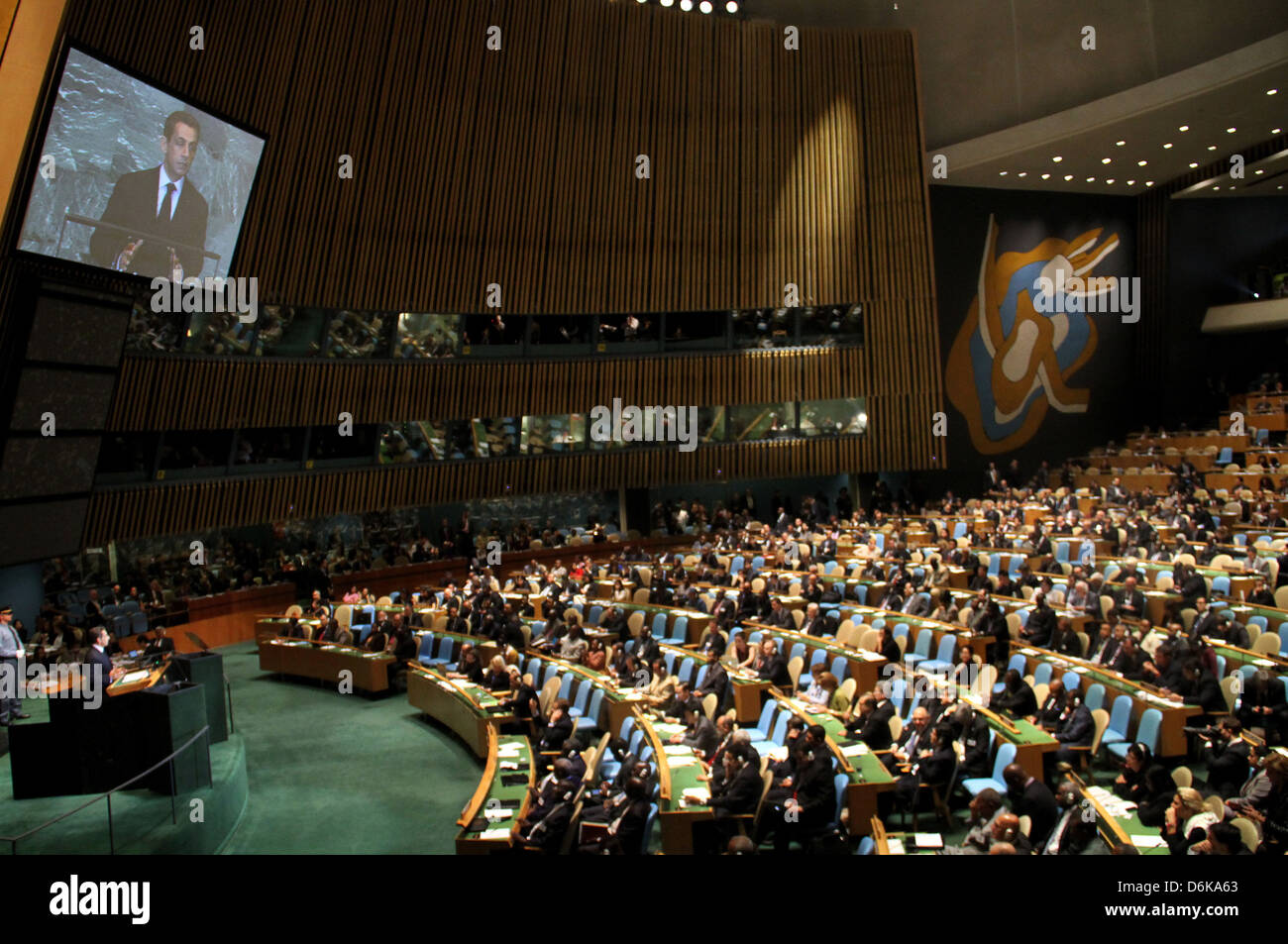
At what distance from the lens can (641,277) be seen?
19609mm

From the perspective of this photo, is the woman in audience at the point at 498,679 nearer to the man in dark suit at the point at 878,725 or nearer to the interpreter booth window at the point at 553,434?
the man in dark suit at the point at 878,725

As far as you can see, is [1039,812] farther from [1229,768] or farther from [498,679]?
[498,679]

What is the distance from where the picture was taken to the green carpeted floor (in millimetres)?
8031

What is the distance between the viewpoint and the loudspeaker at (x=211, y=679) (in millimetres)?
9148

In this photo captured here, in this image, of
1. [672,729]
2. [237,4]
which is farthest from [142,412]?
[672,729]

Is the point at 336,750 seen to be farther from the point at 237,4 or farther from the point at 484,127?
the point at 484,127

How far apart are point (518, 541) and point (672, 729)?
11.7 meters

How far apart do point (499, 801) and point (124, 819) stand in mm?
2820

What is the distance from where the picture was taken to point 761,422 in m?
21.1

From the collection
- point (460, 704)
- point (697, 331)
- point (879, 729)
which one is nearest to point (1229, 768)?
point (879, 729)

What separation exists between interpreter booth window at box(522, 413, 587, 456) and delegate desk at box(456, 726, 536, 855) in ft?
36.4

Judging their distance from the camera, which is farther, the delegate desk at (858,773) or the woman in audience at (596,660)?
the woman in audience at (596,660)

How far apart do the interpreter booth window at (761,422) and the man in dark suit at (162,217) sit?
12.4m

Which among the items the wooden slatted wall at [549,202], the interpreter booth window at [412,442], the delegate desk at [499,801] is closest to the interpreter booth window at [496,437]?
the wooden slatted wall at [549,202]
